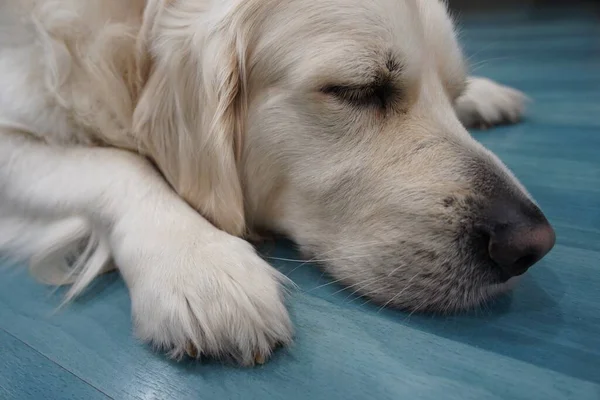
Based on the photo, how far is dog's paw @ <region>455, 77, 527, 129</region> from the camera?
1.90m

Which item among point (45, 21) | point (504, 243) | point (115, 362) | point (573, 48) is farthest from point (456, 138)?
point (573, 48)

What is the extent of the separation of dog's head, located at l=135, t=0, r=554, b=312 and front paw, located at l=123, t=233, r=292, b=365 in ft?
0.51

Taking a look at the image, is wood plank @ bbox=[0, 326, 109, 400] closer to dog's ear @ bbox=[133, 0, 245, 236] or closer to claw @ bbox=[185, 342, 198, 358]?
claw @ bbox=[185, 342, 198, 358]

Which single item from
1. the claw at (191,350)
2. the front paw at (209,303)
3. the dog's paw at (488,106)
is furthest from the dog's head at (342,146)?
the dog's paw at (488,106)

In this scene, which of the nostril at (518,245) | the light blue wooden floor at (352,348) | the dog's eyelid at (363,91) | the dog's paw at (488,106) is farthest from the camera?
the dog's paw at (488,106)

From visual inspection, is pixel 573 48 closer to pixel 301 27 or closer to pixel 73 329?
pixel 301 27

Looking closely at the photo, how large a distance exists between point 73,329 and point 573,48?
121 inches

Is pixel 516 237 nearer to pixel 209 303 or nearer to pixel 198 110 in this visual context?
pixel 209 303

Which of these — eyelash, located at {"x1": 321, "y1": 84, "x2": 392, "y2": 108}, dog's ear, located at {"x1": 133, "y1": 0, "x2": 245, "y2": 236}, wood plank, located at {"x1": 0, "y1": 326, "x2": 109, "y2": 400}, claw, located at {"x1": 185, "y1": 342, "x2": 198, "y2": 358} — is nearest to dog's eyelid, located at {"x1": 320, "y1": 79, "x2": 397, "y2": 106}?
eyelash, located at {"x1": 321, "y1": 84, "x2": 392, "y2": 108}

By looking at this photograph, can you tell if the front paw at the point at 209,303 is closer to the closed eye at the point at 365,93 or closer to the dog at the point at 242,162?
the dog at the point at 242,162

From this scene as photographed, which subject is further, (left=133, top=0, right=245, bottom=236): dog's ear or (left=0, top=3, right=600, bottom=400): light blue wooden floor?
(left=133, top=0, right=245, bottom=236): dog's ear

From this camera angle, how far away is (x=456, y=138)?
1.05 metres

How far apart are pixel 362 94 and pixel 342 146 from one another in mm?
102

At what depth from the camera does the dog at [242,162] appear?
91 centimetres
